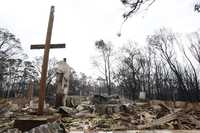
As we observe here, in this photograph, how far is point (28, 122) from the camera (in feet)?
11.5

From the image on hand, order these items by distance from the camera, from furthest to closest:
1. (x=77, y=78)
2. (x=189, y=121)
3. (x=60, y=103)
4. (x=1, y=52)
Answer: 1. (x=77, y=78)
2. (x=1, y=52)
3. (x=60, y=103)
4. (x=189, y=121)

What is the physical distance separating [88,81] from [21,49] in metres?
27.7

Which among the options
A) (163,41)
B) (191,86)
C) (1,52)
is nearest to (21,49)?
(1,52)

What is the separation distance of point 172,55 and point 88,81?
2980cm

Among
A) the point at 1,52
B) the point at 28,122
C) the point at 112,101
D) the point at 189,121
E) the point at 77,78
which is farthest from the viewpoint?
the point at 77,78

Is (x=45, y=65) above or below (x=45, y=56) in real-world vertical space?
below

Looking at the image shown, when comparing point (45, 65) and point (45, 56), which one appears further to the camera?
point (45, 56)

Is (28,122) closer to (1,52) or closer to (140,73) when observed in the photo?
(1,52)

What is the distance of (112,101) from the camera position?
14.8 metres

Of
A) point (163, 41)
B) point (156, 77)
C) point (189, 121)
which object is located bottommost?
point (189, 121)

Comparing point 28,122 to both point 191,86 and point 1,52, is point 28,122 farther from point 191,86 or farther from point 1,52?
point 191,86

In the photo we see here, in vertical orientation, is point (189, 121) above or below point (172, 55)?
below

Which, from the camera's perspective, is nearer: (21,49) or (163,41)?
(21,49)

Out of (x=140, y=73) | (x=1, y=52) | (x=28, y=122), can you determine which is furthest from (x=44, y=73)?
(x=140, y=73)
